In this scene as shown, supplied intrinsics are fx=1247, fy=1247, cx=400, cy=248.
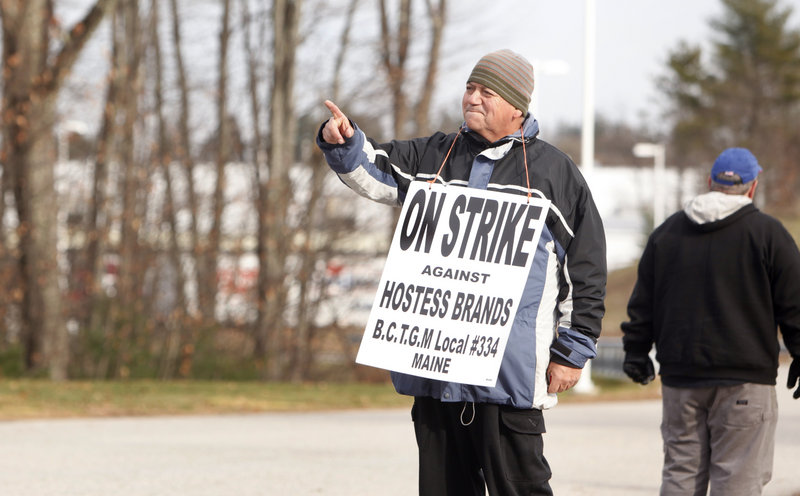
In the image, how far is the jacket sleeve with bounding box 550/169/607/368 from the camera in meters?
4.18

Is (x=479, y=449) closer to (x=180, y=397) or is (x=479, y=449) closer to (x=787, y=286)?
(x=787, y=286)

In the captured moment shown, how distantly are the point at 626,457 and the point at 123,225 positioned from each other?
12.3m

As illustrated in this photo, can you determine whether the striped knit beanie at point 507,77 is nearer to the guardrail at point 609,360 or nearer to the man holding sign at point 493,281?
the man holding sign at point 493,281

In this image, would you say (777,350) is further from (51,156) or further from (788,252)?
(51,156)

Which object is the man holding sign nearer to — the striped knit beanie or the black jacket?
the striped knit beanie

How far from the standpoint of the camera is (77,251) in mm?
20781

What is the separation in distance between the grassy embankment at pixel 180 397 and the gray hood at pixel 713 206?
8062mm

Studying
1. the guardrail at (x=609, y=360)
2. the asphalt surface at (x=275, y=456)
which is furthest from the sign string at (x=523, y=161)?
the guardrail at (x=609, y=360)

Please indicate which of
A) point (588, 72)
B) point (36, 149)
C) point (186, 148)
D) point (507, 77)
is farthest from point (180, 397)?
point (186, 148)

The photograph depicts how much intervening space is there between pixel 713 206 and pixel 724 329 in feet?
1.77

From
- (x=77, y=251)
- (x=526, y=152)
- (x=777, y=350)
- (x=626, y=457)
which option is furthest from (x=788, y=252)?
(x=77, y=251)

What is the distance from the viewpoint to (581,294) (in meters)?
4.20

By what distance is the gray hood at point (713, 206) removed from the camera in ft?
17.8

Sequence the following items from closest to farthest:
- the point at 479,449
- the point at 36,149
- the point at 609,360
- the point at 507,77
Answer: the point at 479,449, the point at 507,77, the point at 36,149, the point at 609,360
